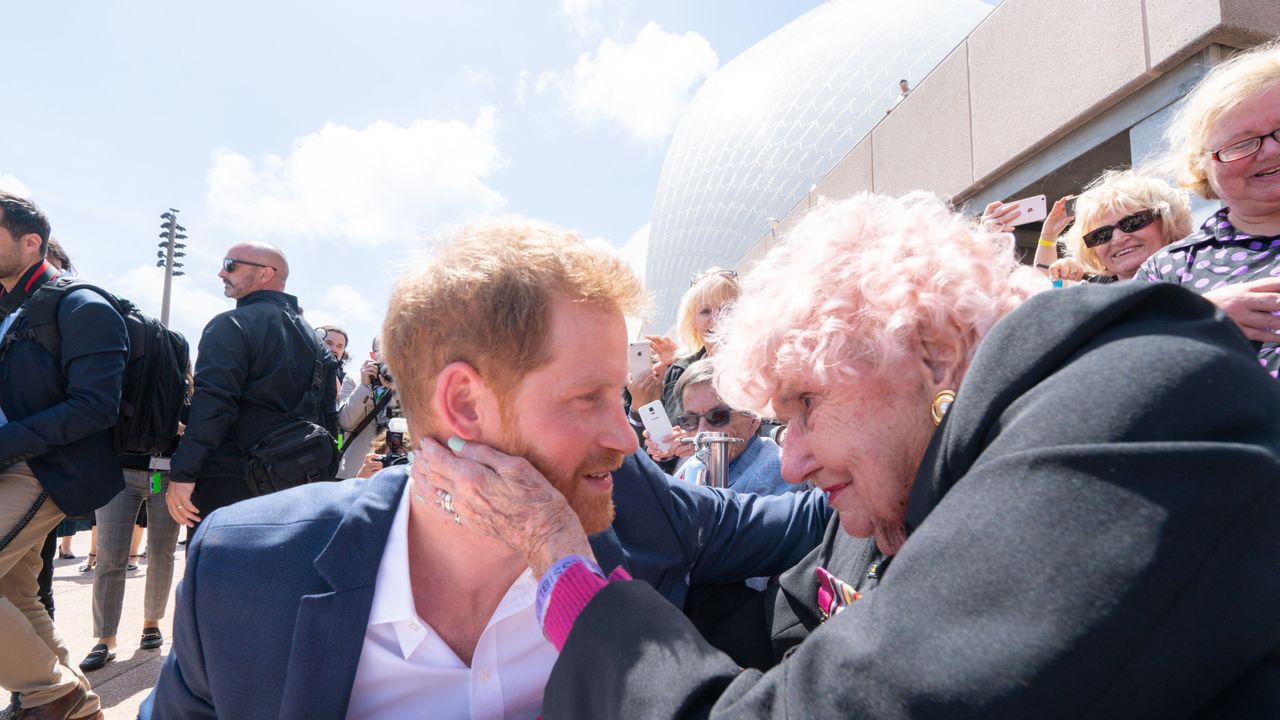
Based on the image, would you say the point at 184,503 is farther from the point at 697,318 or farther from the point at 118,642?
the point at 697,318

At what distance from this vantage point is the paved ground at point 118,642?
3.99 m

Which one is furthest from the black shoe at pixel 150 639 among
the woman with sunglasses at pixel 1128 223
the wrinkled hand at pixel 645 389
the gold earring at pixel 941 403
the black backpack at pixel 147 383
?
the woman with sunglasses at pixel 1128 223

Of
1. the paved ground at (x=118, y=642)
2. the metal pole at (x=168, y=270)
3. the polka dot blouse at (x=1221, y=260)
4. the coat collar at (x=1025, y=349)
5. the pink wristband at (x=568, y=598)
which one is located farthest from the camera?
the metal pole at (x=168, y=270)

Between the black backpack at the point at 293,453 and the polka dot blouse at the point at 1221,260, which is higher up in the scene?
the polka dot blouse at the point at 1221,260

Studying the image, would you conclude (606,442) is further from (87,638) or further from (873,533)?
(87,638)

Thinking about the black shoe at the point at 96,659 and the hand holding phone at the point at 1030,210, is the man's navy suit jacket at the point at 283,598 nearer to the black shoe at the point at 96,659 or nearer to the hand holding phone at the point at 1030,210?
the hand holding phone at the point at 1030,210

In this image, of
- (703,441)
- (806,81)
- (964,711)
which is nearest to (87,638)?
(703,441)

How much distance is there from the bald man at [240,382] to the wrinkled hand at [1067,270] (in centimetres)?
405

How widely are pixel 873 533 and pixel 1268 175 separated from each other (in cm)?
205

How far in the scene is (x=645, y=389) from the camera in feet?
17.0

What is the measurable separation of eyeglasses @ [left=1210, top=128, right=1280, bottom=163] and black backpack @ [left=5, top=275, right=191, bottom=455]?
4.82 meters

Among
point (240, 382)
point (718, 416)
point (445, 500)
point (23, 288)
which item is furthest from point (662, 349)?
point (445, 500)

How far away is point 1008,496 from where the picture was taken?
88cm

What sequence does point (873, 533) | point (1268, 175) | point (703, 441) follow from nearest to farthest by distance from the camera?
point (873, 533) → point (1268, 175) → point (703, 441)
